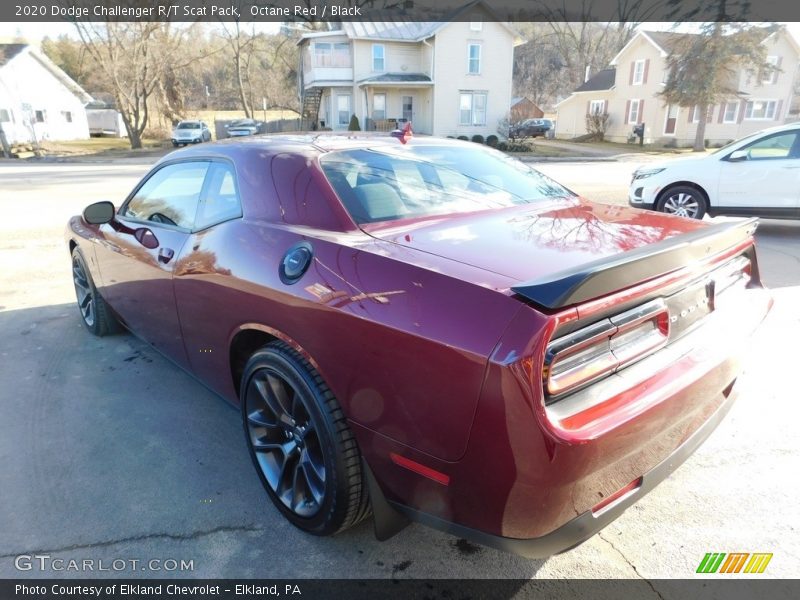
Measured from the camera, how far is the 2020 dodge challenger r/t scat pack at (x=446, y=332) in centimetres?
162

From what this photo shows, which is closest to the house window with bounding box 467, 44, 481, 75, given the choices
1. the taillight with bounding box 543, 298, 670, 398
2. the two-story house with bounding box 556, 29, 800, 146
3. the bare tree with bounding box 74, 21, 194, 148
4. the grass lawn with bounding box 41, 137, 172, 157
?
the two-story house with bounding box 556, 29, 800, 146

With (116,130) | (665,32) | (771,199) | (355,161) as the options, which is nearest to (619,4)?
(665,32)

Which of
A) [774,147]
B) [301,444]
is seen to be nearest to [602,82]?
[774,147]

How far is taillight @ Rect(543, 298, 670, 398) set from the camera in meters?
1.63

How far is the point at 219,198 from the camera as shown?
9.47ft

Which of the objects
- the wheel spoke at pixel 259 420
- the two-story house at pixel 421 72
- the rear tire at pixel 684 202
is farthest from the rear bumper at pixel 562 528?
the two-story house at pixel 421 72

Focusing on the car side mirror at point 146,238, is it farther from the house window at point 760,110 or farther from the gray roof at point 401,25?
the house window at point 760,110

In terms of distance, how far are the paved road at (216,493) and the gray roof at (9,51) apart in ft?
138

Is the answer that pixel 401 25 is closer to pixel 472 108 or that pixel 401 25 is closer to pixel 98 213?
pixel 472 108

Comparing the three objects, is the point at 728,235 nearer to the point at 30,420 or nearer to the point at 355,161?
the point at 355,161

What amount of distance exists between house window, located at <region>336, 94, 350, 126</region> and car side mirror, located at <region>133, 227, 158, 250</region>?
3221 centimetres

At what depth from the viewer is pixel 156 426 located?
3273 mm

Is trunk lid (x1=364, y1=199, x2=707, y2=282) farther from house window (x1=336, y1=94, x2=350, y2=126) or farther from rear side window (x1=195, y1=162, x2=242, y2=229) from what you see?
house window (x1=336, y1=94, x2=350, y2=126)

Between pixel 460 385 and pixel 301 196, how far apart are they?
1.29 m
